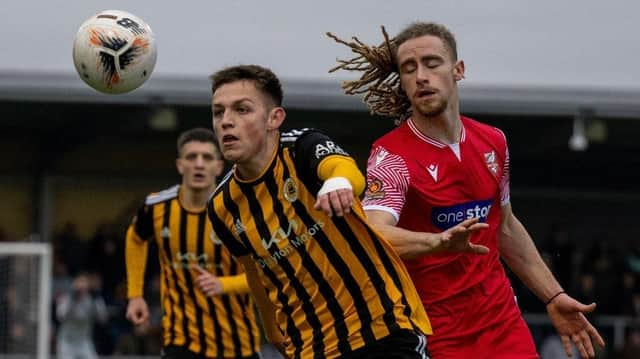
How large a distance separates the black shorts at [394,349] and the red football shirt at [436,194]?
0.36 meters

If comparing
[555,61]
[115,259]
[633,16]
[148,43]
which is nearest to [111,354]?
[115,259]

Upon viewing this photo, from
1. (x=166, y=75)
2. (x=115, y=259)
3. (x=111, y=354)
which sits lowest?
(x=111, y=354)

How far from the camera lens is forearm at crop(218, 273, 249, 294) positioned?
8.87 m

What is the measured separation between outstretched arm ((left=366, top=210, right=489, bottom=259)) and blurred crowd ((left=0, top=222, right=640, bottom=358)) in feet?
30.0

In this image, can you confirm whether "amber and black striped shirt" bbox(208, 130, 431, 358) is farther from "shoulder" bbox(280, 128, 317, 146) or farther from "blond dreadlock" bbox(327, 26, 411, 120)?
"blond dreadlock" bbox(327, 26, 411, 120)

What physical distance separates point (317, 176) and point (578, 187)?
50.5 feet

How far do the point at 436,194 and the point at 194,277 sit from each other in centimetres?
360

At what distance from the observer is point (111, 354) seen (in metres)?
16.0

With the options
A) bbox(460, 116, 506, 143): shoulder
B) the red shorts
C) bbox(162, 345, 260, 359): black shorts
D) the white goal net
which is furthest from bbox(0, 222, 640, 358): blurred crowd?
the red shorts

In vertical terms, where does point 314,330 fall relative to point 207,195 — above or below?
below

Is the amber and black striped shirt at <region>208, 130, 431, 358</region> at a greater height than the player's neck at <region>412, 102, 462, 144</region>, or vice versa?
the player's neck at <region>412, 102, 462, 144</region>

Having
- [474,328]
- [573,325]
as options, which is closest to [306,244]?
[474,328]

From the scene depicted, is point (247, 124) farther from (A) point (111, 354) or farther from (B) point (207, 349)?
(A) point (111, 354)

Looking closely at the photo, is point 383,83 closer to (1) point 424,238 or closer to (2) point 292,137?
(2) point 292,137
